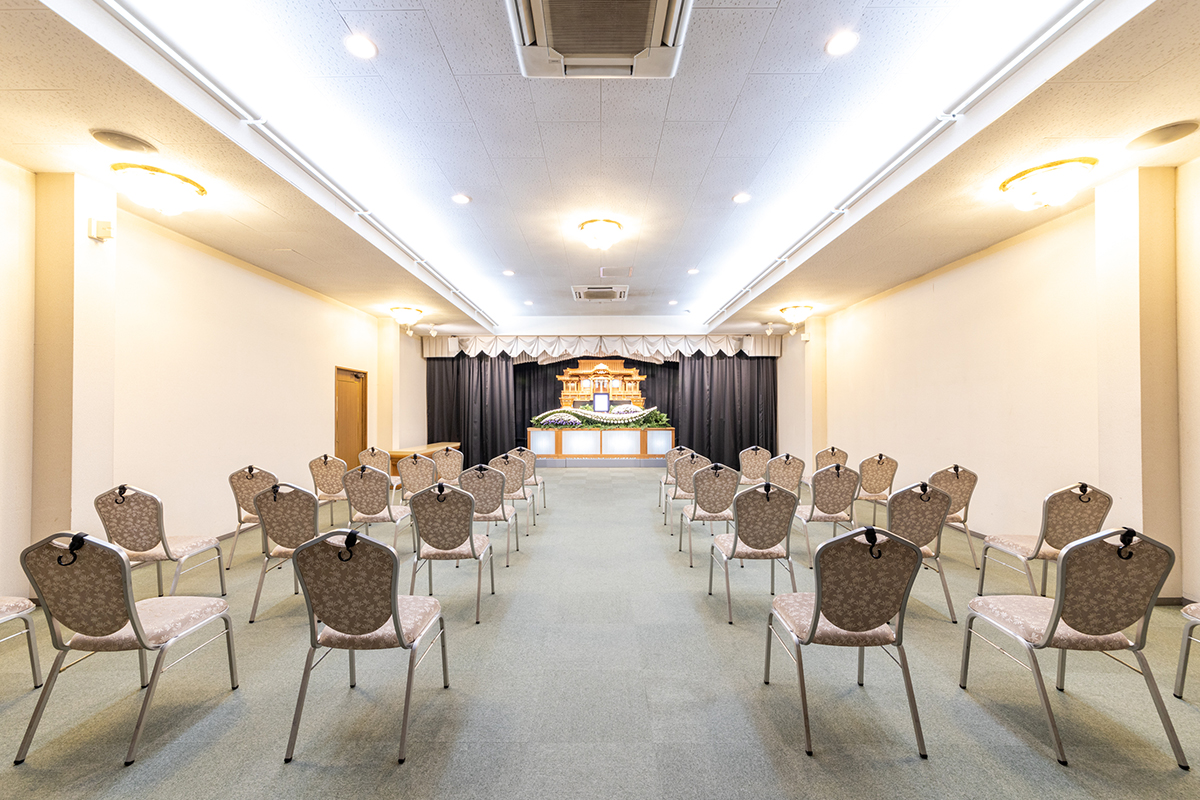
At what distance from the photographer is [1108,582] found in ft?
6.33

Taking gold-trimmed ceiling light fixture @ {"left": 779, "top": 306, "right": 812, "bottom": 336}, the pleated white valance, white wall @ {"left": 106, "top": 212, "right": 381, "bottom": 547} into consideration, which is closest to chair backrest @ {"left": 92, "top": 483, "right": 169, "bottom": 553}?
white wall @ {"left": 106, "top": 212, "right": 381, "bottom": 547}

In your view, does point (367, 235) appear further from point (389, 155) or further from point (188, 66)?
point (188, 66)

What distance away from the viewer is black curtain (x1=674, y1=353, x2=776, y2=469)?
A: 11.9 m

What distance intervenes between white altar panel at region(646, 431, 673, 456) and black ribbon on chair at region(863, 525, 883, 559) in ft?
30.6

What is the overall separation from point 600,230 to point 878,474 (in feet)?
12.8

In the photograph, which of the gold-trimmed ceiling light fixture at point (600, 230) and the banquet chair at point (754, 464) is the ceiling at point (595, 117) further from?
the banquet chair at point (754, 464)

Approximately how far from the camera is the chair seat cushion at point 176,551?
3105 millimetres

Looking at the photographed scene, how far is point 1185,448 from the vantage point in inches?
135

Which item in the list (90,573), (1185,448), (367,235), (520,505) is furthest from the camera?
(520,505)

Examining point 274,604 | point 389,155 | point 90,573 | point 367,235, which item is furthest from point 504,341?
point 90,573

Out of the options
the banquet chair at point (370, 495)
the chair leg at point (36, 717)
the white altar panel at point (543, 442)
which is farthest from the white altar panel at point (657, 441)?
the chair leg at point (36, 717)

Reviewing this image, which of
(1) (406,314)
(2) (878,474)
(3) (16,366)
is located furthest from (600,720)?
(1) (406,314)

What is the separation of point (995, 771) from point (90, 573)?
3.62 meters

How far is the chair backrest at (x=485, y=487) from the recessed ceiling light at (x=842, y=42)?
3.68 metres
